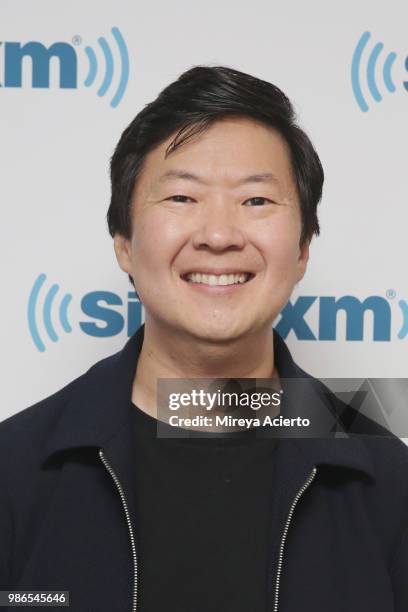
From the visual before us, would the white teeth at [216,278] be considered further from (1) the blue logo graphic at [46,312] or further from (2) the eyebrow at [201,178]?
(1) the blue logo graphic at [46,312]

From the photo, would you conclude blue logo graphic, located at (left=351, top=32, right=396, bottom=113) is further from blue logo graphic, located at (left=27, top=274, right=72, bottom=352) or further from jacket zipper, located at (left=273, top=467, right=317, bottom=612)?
jacket zipper, located at (left=273, top=467, right=317, bottom=612)

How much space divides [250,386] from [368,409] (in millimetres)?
342

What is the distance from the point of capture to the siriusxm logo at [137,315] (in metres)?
1.69

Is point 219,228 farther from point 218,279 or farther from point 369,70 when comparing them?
point 369,70

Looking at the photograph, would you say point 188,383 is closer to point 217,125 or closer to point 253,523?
point 253,523

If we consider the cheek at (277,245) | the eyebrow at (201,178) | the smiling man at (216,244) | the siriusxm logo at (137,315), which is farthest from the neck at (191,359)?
the siriusxm logo at (137,315)

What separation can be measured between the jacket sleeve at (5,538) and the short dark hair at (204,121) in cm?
45

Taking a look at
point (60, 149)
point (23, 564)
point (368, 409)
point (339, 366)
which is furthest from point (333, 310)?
point (23, 564)

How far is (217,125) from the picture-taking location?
1.21m

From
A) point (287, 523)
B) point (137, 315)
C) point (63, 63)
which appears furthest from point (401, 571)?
point (63, 63)

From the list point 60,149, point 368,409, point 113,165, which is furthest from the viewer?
point 60,149

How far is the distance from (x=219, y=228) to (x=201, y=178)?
92 millimetres

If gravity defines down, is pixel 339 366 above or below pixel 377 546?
above

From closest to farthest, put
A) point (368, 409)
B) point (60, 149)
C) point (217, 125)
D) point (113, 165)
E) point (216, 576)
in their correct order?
point (216, 576), point (217, 125), point (113, 165), point (368, 409), point (60, 149)
